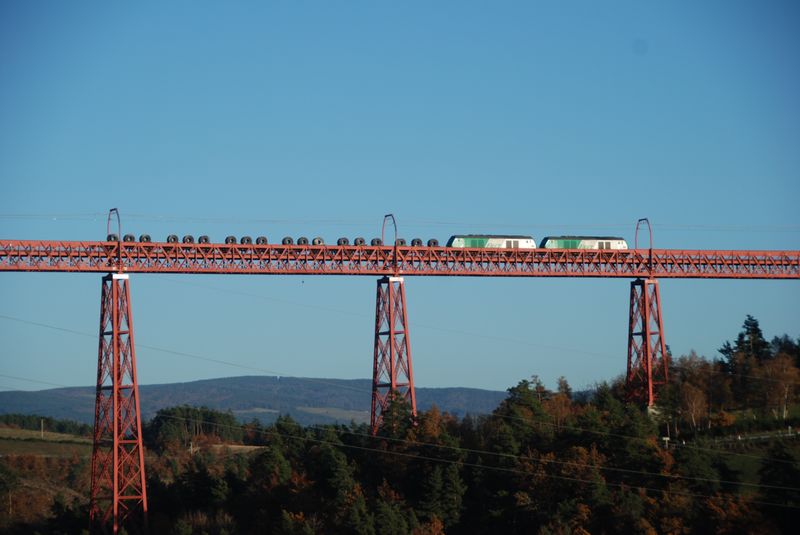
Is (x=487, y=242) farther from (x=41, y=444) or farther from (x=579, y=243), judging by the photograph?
(x=41, y=444)

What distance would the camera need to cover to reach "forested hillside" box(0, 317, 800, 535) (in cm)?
6600

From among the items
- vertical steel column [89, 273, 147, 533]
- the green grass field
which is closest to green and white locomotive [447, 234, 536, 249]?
vertical steel column [89, 273, 147, 533]

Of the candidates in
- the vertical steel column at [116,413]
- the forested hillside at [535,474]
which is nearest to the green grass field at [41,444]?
the forested hillside at [535,474]

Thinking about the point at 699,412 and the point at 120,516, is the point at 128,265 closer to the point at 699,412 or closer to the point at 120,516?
the point at 120,516

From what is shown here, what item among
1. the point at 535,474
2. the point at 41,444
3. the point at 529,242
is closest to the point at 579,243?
the point at 529,242

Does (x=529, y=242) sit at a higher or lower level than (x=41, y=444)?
higher

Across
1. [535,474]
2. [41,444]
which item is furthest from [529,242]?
[41,444]

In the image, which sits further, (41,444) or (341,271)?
(41,444)

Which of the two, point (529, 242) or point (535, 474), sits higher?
point (529, 242)

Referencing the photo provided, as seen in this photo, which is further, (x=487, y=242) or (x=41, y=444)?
(x=41, y=444)

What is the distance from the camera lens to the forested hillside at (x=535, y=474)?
66.0 meters

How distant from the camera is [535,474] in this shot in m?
71.4

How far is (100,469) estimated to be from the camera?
238ft

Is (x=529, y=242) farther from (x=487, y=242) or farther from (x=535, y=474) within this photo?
(x=535, y=474)
